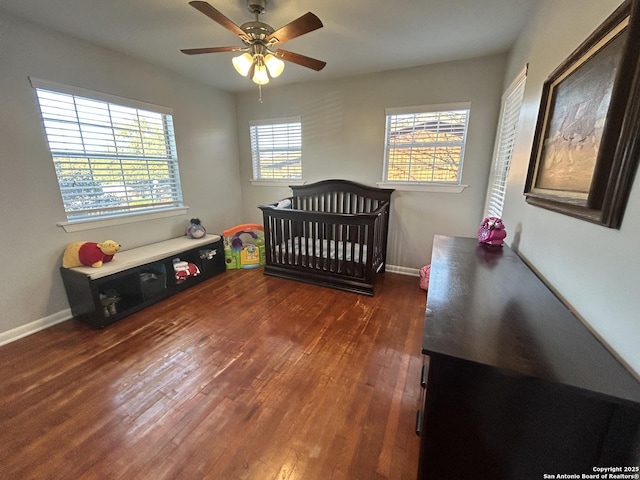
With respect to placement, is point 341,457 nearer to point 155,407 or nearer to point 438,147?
point 155,407

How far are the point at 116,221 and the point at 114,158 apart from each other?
2.13 ft

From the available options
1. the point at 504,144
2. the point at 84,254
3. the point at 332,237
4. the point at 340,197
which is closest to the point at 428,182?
the point at 504,144

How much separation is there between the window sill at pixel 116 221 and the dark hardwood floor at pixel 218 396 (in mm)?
886

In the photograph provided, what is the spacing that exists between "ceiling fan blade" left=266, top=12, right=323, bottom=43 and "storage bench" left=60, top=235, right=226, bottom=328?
2254mm

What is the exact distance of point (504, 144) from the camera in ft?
7.97

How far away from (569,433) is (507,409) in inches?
5.8

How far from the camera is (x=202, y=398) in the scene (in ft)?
5.11

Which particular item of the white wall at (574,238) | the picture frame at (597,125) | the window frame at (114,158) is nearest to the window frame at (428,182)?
the white wall at (574,238)

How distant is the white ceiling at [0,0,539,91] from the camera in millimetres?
1846

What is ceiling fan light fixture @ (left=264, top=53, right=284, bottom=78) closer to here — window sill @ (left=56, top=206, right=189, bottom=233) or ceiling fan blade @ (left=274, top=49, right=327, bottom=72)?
ceiling fan blade @ (left=274, top=49, right=327, bottom=72)

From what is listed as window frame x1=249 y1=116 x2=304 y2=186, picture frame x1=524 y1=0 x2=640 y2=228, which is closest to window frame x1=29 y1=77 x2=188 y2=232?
window frame x1=249 y1=116 x2=304 y2=186

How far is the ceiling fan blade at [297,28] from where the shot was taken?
1.46 meters

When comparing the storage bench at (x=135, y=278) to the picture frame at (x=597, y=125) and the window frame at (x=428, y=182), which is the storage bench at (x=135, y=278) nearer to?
the window frame at (x=428, y=182)

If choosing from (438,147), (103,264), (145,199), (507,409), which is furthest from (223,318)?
(438,147)
